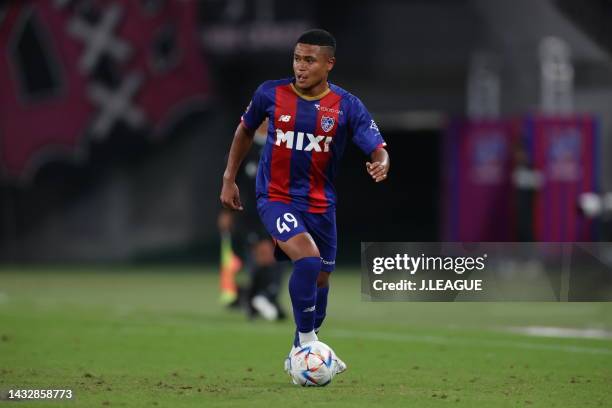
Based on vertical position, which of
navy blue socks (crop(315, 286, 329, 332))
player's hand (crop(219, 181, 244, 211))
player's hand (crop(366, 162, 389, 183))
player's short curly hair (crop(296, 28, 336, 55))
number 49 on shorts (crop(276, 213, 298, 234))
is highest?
player's short curly hair (crop(296, 28, 336, 55))

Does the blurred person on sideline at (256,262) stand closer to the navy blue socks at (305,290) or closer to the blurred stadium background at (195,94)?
the navy blue socks at (305,290)

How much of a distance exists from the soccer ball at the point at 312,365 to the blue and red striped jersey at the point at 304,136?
37.6 inches

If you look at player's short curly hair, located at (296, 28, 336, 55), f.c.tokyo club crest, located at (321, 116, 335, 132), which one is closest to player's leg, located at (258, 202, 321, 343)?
f.c.tokyo club crest, located at (321, 116, 335, 132)

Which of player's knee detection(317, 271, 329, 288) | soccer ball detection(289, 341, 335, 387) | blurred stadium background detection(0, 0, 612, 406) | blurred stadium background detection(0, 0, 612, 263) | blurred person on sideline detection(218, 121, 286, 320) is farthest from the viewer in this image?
blurred stadium background detection(0, 0, 612, 263)

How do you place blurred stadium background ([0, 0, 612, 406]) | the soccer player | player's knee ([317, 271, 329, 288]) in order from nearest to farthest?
the soccer player
player's knee ([317, 271, 329, 288])
blurred stadium background ([0, 0, 612, 406])

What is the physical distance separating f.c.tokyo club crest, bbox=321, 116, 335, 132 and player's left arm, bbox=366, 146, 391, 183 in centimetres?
35

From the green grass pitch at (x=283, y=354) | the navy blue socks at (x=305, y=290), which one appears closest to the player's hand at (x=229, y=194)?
the navy blue socks at (x=305, y=290)

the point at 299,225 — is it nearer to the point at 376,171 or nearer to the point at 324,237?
the point at 324,237

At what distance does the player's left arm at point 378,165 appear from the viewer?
27.0 ft

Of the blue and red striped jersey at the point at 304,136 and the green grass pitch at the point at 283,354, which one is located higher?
the blue and red striped jersey at the point at 304,136

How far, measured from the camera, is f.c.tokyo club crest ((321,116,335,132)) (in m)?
8.72

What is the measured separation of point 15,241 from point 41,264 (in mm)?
962

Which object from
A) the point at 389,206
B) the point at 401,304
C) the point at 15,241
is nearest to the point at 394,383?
the point at 401,304

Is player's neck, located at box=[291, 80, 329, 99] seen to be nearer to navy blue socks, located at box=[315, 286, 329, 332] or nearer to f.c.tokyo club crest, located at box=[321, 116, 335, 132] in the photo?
f.c.tokyo club crest, located at box=[321, 116, 335, 132]
